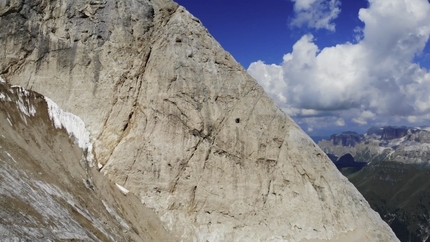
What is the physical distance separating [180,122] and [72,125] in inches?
448

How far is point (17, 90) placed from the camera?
33875 mm

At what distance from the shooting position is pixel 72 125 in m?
38.4

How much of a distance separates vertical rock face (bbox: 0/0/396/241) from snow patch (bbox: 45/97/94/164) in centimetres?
97

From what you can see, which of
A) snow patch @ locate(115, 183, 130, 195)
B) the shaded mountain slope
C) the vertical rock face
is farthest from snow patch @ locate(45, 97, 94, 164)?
snow patch @ locate(115, 183, 130, 195)

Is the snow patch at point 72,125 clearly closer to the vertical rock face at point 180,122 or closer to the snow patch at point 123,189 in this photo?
the vertical rock face at point 180,122

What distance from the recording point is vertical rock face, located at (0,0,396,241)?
3975 cm

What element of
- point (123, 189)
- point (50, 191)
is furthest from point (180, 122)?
point (50, 191)

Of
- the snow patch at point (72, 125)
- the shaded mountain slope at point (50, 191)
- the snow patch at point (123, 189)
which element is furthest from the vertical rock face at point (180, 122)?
the shaded mountain slope at point (50, 191)

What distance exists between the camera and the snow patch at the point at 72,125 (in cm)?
3697

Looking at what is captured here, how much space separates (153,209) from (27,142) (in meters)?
13.9

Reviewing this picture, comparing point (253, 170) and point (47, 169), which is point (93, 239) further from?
point (253, 170)

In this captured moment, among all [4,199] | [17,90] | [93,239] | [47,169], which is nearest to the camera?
[4,199]

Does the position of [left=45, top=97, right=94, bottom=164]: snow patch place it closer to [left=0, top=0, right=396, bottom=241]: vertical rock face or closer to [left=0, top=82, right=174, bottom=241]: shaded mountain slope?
[left=0, top=82, right=174, bottom=241]: shaded mountain slope

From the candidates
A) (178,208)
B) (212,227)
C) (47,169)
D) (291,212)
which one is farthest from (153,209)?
(291,212)
